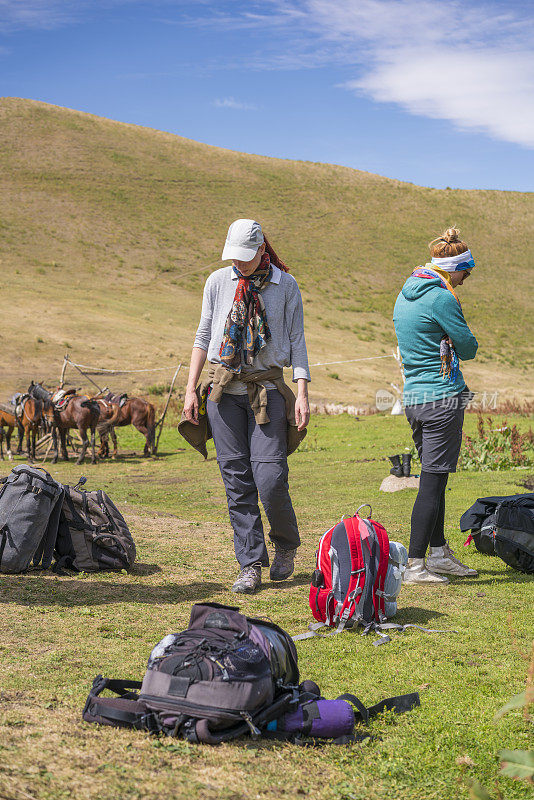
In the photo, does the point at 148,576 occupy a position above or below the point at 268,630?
below

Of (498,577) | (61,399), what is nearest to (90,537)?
(498,577)

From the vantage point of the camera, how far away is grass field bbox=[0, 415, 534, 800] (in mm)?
2578

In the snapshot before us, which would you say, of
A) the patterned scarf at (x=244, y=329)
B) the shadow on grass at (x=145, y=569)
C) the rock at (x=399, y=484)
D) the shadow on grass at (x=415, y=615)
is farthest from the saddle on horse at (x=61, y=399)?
the shadow on grass at (x=415, y=615)

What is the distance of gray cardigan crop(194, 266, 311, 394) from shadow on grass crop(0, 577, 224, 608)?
53.7 inches

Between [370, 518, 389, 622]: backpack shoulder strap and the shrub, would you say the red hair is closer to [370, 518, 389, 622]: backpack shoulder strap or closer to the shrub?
[370, 518, 389, 622]: backpack shoulder strap

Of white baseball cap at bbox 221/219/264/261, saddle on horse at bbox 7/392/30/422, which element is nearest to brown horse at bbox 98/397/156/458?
saddle on horse at bbox 7/392/30/422

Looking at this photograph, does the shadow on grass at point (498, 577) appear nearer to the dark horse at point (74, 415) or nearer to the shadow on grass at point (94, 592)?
the shadow on grass at point (94, 592)

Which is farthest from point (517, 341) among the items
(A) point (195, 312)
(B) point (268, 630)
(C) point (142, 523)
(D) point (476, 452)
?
(B) point (268, 630)

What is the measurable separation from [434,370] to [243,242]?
4.97 feet

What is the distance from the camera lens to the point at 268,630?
3.32 meters

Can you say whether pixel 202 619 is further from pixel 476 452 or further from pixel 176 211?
pixel 176 211

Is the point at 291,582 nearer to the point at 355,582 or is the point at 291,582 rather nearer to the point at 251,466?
the point at 251,466

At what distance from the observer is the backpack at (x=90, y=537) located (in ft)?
18.9

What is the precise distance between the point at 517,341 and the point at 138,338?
100 ft
